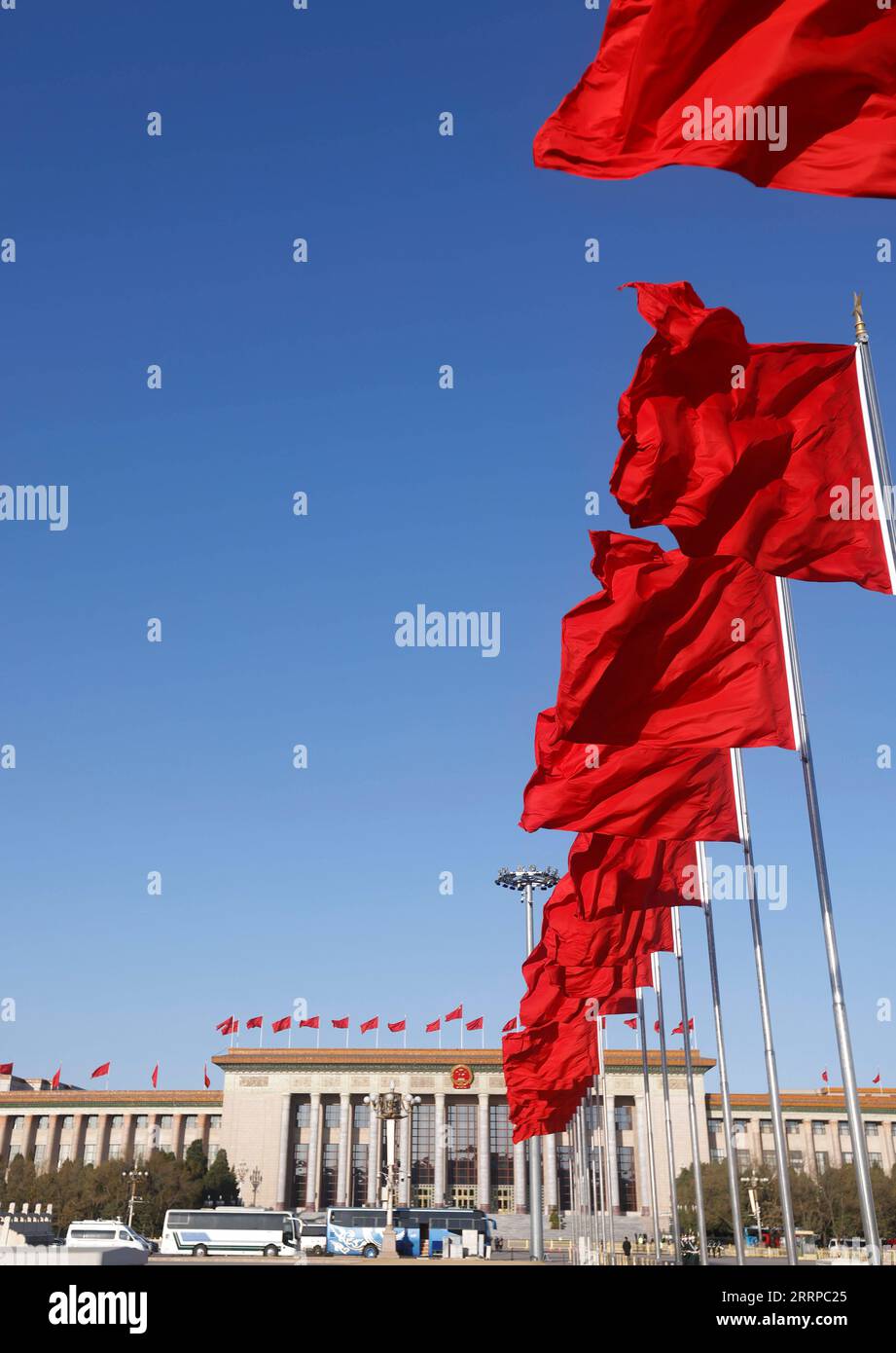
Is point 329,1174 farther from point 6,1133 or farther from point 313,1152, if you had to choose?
point 6,1133

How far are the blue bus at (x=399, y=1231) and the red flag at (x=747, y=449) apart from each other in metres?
46.8

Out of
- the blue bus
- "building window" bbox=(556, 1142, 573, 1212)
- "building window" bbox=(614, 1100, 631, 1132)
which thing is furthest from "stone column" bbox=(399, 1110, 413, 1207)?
the blue bus

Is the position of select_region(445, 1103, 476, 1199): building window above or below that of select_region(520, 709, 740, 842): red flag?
above

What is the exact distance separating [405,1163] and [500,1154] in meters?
6.17

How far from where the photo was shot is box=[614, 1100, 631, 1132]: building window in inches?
2975

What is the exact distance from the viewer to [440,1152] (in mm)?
75562

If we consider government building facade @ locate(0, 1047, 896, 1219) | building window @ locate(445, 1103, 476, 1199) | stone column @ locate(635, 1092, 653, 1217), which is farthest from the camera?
building window @ locate(445, 1103, 476, 1199)

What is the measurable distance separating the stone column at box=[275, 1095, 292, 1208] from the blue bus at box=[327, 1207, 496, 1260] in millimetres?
25295

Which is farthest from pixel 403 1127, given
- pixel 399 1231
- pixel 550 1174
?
pixel 399 1231

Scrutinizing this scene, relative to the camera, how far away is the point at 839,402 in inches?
369

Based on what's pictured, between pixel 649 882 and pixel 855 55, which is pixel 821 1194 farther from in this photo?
pixel 855 55

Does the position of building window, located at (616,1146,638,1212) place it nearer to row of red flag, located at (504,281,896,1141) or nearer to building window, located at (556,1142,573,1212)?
building window, located at (556,1142,573,1212)
